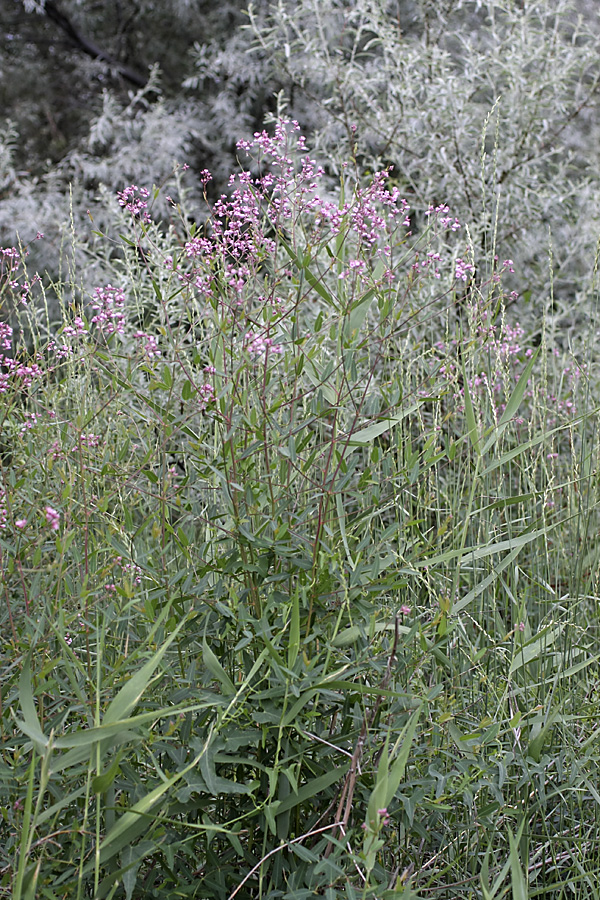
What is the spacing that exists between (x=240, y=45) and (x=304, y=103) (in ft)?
1.96

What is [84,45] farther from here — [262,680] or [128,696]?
[128,696]

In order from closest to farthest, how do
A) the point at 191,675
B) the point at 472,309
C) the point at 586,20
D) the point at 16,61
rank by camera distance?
the point at 191,675
the point at 472,309
the point at 586,20
the point at 16,61

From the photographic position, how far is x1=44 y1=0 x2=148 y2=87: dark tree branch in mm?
6121

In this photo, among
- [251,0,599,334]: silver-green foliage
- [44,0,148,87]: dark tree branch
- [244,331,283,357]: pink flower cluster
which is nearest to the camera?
[244,331,283,357]: pink flower cluster

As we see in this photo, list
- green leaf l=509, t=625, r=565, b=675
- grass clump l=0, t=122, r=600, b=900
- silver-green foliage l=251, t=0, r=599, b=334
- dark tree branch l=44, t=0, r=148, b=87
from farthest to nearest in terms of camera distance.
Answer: dark tree branch l=44, t=0, r=148, b=87 < silver-green foliage l=251, t=0, r=599, b=334 < green leaf l=509, t=625, r=565, b=675 < grass clump l=0, t=122, r=600, b=900

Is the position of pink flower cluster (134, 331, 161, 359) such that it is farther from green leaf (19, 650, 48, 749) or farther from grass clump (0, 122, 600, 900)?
green leaf (19, 650, 48, 749)

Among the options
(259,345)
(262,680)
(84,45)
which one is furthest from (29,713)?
(84,45)

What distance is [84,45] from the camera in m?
6.26

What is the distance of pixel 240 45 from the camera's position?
527 centimetres

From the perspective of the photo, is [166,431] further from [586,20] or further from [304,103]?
[586,20]

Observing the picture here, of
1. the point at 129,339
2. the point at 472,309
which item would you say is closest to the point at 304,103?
the point at 129,339

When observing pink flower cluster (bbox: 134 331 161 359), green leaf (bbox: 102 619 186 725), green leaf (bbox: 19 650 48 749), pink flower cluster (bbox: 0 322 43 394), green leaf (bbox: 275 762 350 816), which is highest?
pink flower cluster (bbox: 134 331 161 359)

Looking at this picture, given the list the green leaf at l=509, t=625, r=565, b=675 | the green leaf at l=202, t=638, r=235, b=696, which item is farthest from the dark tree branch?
the green leaf at l=202, t=638, r=235, b=696

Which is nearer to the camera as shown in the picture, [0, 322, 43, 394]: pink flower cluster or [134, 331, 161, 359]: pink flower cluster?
[134, 331, 161, 359]: pink flower cluster
